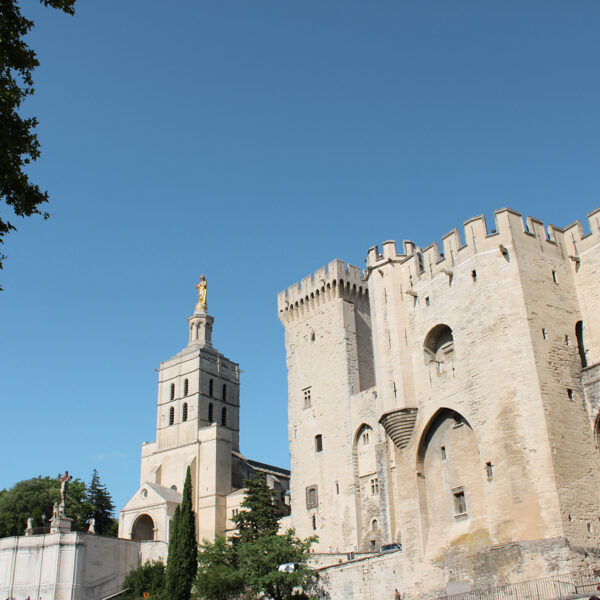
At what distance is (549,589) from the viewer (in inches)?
808

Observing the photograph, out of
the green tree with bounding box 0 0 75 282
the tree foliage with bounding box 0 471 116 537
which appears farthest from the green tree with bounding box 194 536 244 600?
the tree foliage with bounding box 0 471 116 537

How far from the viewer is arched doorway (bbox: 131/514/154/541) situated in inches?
1983

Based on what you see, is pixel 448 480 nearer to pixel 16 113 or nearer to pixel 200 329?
pixel 16 113

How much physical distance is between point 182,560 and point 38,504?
25703 mm

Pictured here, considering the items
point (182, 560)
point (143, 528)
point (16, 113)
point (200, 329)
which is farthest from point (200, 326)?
point (16, 113)

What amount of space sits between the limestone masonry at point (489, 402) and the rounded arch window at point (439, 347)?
56mm

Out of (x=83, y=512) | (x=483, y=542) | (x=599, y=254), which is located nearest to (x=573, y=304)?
(x=599, y=254)

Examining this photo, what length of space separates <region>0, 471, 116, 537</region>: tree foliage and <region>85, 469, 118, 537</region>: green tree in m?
0.08

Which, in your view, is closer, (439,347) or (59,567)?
(439,347)

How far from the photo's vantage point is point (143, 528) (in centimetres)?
5116

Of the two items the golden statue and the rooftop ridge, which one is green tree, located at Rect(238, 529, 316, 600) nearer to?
the rooftop ridge

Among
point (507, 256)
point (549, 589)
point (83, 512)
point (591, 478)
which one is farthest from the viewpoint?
point (83, 512)

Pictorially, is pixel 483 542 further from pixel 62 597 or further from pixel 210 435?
pixel 210 435

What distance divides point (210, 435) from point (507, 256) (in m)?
33.9
